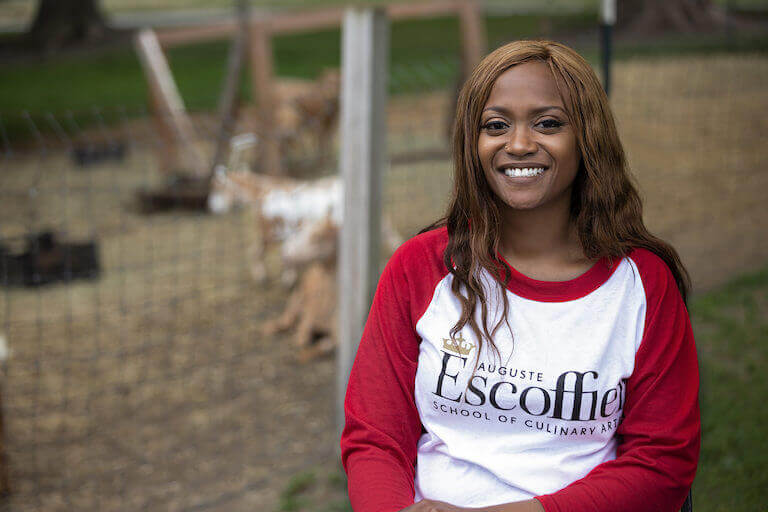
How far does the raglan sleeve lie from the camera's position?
5.35 feet

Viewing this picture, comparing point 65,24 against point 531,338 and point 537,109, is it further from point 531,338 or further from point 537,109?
point 531,338

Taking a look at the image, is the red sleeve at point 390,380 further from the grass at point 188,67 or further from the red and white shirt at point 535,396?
the grass at point 188,67

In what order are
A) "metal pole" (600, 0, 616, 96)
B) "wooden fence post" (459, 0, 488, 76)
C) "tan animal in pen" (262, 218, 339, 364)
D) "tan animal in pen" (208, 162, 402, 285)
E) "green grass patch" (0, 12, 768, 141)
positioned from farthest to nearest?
"green grass patch" (0, 12, 768, 141) → "wooden fence post" (459, 0, 488, 76) → "tan animal in pen" (208, 162, 402, 285) → "tan animal in pen" (262, 218, 339, 364) → "metal pole" (600, 0, 616, 96)

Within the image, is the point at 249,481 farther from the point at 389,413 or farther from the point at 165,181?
the point at 165,181

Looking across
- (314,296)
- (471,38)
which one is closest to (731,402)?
(314,296)

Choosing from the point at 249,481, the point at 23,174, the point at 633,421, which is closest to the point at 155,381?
the point at 249,481

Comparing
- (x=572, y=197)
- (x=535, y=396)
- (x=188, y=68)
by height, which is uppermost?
(x=572, y=197)

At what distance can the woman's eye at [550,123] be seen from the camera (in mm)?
1586

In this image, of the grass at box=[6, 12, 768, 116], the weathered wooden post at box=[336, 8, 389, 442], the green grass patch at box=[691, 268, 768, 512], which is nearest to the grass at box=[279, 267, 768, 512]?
the green grass patch at box=[691, 268, 768, 512]

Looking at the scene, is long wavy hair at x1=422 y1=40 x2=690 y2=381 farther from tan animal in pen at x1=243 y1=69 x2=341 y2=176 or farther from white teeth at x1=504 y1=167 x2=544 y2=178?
tan animal in pen at x1=243 y1=69 x2=341 y2=176

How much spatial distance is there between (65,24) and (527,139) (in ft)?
59.0

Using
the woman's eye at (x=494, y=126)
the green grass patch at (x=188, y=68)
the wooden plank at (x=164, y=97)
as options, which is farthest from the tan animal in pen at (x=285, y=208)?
the green grass patch at (x=188, y=68)

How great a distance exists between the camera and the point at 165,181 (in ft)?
28.1

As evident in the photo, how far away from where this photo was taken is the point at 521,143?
5.20 ft
